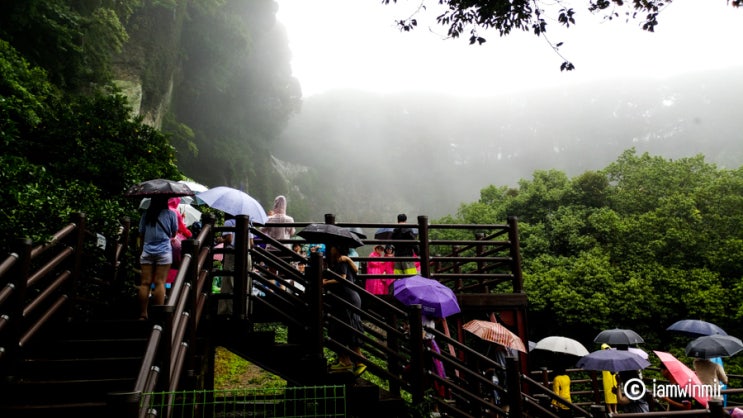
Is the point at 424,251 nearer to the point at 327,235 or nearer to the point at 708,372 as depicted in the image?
the point at 327,235

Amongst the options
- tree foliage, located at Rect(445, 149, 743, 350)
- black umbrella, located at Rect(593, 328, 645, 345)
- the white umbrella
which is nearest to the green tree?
the white umbrella

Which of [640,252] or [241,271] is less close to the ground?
[640,252]

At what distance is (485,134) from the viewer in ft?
273

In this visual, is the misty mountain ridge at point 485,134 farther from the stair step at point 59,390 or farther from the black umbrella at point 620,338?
the stair step at point 59,390

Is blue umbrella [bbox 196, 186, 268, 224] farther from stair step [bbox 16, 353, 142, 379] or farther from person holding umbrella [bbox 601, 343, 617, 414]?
person holding umbrella [bbox 601, 343, 617, 414]

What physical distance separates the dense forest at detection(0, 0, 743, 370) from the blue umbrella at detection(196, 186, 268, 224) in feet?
5.01

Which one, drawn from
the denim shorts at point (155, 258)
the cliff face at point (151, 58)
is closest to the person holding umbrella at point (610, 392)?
Answer: the denim shorts at point (155, 258)

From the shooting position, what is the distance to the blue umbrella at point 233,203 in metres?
6.43

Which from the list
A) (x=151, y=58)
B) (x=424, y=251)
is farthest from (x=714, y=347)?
(x=151, y=58)

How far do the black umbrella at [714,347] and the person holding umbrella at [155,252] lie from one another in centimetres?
764

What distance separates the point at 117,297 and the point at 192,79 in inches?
1057

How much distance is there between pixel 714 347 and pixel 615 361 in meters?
1.58

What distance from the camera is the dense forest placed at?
8.41 m

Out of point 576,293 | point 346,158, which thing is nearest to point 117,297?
point 576,293
